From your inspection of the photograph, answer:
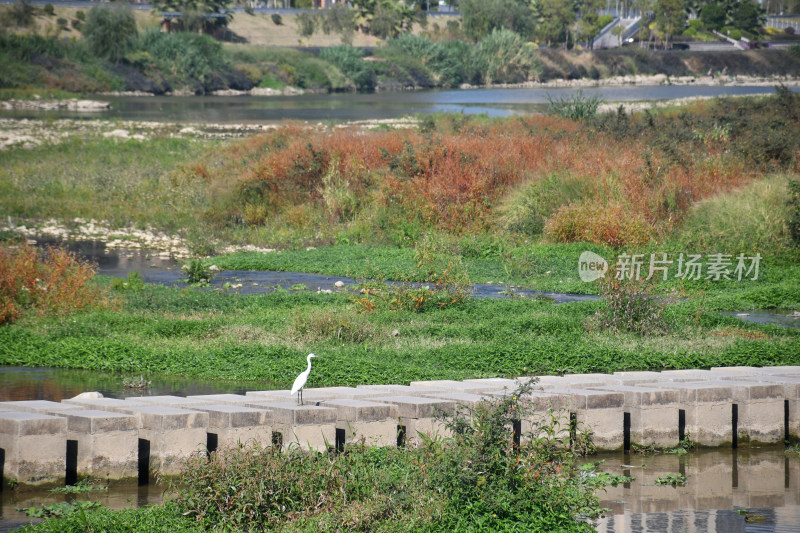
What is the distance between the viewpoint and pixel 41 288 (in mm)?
15070

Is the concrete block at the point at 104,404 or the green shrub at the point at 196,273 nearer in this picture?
the concrete block at the point at 104,404

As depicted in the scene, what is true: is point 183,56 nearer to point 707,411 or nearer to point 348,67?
point 348,67

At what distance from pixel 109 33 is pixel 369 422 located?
93.7 m

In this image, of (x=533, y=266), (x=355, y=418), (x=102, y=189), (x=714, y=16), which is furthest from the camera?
(x=714, y=16)

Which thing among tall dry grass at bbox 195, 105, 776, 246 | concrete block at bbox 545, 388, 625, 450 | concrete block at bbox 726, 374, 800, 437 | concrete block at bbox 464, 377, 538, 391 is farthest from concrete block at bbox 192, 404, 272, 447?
tall dry grass at bbox 195, 105, 776, 246

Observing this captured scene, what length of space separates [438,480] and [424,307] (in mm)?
8247

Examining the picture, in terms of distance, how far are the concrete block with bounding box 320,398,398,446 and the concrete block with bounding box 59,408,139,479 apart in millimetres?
1774

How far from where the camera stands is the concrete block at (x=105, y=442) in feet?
27.1

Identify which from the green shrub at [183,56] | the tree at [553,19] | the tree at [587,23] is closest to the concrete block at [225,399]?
the green shrub at [183,56]

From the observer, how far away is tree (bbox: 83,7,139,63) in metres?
93.9

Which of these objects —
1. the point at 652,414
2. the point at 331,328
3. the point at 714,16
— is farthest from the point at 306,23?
the point at 652,414

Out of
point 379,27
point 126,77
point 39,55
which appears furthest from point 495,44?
point 39,55

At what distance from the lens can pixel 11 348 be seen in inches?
511

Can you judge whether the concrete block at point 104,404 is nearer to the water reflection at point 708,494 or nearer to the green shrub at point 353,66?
the water reflection at point 708,494
